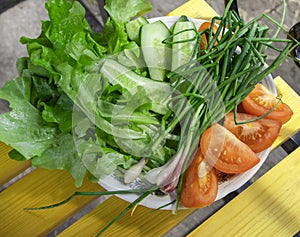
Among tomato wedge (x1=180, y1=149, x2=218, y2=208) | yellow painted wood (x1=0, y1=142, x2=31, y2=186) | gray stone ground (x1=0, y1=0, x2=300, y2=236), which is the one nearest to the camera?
tomato wedge (x1=180, y1=149, x2=218, y2=208)

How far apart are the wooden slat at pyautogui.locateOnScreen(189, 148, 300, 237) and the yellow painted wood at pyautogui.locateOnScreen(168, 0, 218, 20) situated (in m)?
0.37

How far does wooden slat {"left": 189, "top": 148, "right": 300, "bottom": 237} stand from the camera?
80 centimetres

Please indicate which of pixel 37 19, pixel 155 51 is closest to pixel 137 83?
pixel 155 51

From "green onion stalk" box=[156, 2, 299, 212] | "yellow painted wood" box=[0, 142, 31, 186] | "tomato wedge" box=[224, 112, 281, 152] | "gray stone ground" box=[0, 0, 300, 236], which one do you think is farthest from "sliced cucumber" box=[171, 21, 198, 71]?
"gray stone ground" box=[0, 0, 300, 236]

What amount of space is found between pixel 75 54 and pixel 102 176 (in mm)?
203

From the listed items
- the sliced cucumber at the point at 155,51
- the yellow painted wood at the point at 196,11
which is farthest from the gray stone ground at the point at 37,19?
the sliced cucumber at the point at 155,51

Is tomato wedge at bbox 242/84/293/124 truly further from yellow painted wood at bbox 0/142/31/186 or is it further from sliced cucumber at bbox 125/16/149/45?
yellow painted wood at bbox 0/142/31/186

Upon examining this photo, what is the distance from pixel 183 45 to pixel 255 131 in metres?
0.19

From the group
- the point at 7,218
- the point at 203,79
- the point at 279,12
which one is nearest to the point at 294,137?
the point at 203,79

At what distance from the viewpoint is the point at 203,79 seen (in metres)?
0.77

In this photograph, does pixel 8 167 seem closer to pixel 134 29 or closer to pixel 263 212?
pixel 134 29

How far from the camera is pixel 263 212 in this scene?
32.0 inches

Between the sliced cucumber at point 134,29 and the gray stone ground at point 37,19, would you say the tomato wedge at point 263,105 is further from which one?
the gray stone ground at point 37,19

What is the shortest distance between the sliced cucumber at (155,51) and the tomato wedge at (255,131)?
0.44ft
